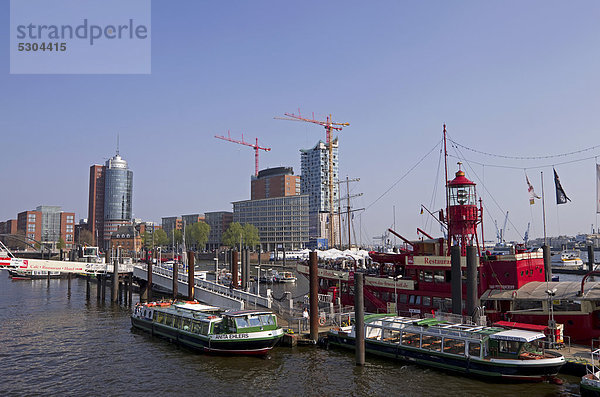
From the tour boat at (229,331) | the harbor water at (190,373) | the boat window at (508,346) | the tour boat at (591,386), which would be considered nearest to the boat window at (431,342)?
the harbor water at (190,373)

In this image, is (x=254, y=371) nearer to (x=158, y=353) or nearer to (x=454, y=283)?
(x=158, y=353)

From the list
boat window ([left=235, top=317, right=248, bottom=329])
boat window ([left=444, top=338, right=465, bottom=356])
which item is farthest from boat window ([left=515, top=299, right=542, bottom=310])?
boat window ([left=235, top=317, right=248, bottom=329])

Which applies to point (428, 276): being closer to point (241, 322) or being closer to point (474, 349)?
point (474, 349)

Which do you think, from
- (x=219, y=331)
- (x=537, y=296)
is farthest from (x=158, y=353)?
(x=537, y=296)

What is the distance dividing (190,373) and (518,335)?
20677mm

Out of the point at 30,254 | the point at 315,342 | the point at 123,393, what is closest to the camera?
the point at 123,393

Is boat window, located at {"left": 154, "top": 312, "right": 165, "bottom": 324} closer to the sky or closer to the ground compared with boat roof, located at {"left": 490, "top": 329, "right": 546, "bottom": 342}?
closer to the ground

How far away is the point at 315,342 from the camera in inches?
1414

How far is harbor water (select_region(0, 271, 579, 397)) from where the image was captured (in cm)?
2661

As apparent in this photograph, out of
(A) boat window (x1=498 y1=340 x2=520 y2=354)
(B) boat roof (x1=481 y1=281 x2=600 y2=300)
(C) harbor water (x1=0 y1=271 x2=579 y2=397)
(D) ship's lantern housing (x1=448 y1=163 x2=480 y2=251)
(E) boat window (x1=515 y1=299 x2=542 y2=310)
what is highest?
(D) ship's lantern housing (x1=448 y1=163 x2=480 y2=251)

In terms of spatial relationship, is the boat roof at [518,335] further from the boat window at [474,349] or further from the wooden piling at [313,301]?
the wooden piling at [313,301]

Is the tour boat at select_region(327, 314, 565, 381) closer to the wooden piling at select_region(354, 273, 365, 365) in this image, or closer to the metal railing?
the wooden piling at select_region(354, 273, 365, 365)

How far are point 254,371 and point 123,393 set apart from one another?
26.9ft

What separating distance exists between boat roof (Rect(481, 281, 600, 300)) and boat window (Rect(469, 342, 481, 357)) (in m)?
7.71
